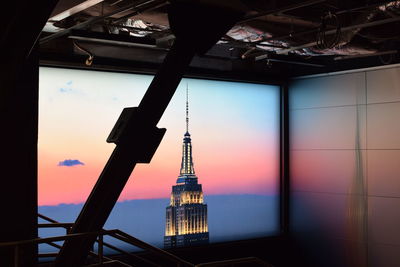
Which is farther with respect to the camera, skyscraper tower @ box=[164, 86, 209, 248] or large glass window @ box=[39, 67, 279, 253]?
skyscraper tower @ box=[164, 86, 209, 248]

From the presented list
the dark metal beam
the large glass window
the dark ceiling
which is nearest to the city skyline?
the large glass window

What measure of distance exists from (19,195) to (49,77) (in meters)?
3.09

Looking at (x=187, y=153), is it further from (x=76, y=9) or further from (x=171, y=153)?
(x=76, y=9)

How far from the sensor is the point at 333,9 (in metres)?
5.57

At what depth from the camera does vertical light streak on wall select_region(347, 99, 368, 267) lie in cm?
794

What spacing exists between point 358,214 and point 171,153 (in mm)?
2652

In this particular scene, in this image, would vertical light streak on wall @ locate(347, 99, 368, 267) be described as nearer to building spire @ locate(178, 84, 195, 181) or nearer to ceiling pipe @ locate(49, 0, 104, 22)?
building spire @ locate(178, 84, 195, 181)

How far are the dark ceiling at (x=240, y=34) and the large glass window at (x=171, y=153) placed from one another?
25 centimetres

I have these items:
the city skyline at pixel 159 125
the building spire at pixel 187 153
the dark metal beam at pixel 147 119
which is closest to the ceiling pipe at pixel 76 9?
the dark metal beam at pixel 147 119

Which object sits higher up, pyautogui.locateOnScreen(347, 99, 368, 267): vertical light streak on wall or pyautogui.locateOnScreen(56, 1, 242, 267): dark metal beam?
pyautogui.locateOnScreen(56, 1, 242, 267): dark metal beam

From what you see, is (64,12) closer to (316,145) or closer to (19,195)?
(19,195)

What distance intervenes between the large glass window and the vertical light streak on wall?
1310mm

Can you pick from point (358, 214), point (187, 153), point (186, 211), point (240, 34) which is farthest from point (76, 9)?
point (358, 214)

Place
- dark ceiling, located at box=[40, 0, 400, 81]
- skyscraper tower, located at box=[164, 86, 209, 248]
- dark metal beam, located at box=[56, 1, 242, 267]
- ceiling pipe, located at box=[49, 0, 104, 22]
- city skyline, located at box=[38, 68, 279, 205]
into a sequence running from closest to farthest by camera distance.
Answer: dark metal beam, located at box=[56, 1, 242, 267]
ceiling pipe, located at box=[49, 0, 104, 22]
dark ceiling, located at box=[40, 0, 400, 81]
city skyline, located at box=[38, 68, 279, 205]
skyscraper tower, located at box=[164, 86, 209, 248]
